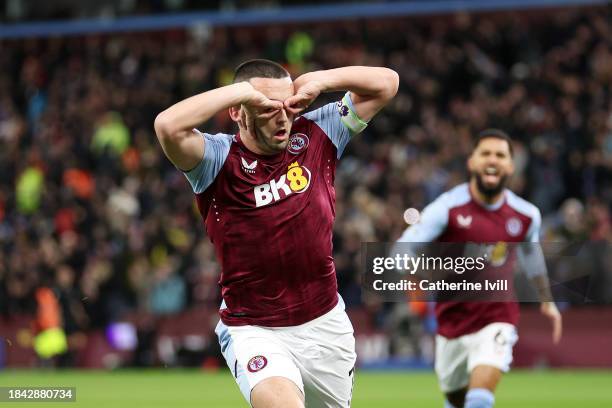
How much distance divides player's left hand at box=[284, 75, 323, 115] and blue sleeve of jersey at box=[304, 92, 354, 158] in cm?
45

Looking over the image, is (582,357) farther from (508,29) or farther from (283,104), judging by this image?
(283,104)

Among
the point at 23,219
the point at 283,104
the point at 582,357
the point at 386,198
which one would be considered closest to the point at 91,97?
the point at 23,219

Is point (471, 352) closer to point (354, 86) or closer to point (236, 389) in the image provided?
point (354, 86)

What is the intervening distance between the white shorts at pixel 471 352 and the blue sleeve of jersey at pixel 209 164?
3.57 metres

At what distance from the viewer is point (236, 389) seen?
15797mm

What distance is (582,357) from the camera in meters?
18.4

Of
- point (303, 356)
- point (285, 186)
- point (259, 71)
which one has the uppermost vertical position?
point (259, 71)

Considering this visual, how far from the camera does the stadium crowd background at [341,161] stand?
1942 centimetres

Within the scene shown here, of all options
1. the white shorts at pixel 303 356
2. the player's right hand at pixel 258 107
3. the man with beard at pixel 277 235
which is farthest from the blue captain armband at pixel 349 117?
the white shorts at pixel 303 356

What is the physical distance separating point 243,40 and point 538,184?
30.4ft

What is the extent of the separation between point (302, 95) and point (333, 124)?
0.62 meters
